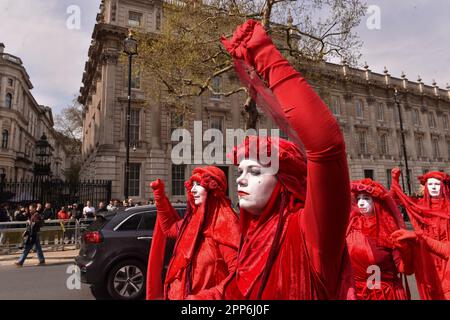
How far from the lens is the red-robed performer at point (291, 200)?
1.08m

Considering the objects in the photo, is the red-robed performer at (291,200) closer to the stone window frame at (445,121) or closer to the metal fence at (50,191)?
the metal fence at (50,191)

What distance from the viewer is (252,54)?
1.19 meters

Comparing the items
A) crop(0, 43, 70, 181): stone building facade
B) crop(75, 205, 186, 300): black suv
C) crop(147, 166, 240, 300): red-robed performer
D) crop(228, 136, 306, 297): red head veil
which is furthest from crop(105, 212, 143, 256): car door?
crop(0, 43, 70, 181): stone building facade

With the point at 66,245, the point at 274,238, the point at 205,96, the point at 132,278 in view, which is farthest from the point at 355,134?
the point at 274,238

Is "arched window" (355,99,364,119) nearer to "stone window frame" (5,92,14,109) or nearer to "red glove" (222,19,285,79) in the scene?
"red glove" (222,19,285,79)

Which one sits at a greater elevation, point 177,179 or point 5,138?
point 5,138

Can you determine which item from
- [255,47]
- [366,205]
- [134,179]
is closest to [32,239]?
[366,205]

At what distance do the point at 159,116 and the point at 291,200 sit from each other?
22.8 metres

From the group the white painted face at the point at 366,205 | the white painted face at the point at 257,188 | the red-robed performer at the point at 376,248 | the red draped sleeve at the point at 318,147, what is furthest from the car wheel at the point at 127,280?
the red draped sleeve at the point at 318,147

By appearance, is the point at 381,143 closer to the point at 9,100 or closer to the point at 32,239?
the point at 32,239

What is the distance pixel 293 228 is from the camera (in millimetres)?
1518

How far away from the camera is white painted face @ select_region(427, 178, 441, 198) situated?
13.8ft
